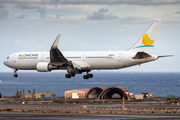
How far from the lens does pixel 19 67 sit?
70.2 m

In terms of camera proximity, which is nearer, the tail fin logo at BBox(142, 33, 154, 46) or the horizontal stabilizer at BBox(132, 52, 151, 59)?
the horizontal stabilizer at BBox(132, 52, 151, 59)

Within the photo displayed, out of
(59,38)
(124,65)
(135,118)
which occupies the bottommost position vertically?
(135,118)

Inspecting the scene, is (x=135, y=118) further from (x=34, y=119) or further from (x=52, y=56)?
(x=52, y=56)

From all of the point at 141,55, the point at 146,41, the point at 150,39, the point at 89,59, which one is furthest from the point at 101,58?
the point at 150,39

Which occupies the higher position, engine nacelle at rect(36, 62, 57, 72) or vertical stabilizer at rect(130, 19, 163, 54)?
vertical stabilizer at rect(130, 19, 163, 54)

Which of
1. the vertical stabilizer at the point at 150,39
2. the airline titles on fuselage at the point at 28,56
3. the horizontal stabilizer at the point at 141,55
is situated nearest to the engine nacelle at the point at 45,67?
the airline titles on fuselage at the point at 28,56

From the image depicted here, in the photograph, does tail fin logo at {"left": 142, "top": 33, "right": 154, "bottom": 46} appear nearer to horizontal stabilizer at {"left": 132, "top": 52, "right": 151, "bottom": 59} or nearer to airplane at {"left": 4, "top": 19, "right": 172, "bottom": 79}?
airplane at {"left": 4, "top": 19, "right": 172, "bottom": 79}

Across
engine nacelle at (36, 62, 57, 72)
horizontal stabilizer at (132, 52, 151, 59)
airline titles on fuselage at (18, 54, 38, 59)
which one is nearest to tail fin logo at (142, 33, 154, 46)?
horizontal stabilizer at (132, 52, 151, 59)

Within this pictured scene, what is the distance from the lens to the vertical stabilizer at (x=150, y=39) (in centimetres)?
6175

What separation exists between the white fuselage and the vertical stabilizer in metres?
2.44

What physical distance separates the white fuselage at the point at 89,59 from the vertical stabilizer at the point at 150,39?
96.0 inches

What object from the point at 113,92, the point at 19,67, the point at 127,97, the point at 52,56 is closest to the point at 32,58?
the point at 19,67

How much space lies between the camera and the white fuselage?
60.4 meters

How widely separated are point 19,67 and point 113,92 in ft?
157
